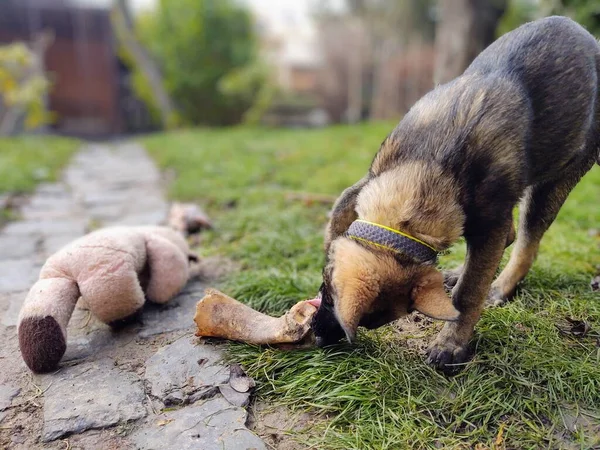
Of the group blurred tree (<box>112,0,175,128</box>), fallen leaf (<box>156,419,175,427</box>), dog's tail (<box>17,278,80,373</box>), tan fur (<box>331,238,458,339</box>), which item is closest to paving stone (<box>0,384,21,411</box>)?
dog's tail (<box>17,278,80,373</box>)

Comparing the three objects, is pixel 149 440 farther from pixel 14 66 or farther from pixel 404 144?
pixel 14 66

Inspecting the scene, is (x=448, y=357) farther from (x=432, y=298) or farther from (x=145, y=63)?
(x=145, y=63)

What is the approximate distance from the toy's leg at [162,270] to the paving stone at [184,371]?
1.58 ft

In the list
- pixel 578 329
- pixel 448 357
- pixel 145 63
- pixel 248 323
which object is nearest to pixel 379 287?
pixel 448 357

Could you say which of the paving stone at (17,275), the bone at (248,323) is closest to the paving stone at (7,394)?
the bone at (248,323)

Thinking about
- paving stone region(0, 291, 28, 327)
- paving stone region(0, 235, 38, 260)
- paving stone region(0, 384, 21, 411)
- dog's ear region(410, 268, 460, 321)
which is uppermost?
dog's ear region(410, 268, 460, 321)

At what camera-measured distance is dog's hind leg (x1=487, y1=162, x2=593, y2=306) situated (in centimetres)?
307

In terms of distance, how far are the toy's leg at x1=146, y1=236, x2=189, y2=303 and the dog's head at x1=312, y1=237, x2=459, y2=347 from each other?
1.21 meters

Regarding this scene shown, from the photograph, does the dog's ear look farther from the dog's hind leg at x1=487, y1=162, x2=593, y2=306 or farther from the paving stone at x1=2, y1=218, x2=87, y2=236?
the paving stone at x1=2, y1=218, x2=87, y2=236

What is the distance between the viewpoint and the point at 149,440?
6.86 feet

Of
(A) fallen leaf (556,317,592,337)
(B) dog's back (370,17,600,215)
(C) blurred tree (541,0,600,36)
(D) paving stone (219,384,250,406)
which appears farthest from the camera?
(C) blurred tree (541,0,600,36)

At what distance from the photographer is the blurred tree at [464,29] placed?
8539 millimetres

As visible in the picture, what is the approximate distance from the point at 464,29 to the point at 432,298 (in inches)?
302

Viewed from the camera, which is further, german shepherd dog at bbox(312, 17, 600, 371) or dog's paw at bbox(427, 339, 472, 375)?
dog's paw at bbox(427, 339, 472, 375)
